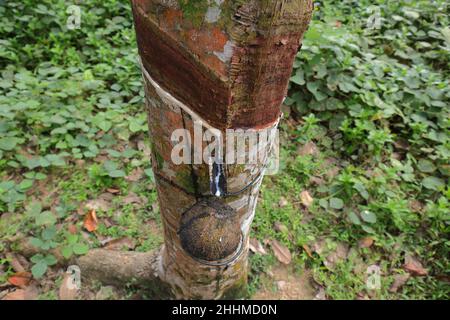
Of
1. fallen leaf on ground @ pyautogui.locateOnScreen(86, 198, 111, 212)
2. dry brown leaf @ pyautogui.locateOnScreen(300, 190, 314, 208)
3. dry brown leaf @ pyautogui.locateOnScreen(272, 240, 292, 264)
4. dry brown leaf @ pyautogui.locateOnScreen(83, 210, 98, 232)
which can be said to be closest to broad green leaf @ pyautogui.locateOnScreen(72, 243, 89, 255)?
dry brown leaf @ pyautogui.locateOnScreen(83, 210, 98, 232)

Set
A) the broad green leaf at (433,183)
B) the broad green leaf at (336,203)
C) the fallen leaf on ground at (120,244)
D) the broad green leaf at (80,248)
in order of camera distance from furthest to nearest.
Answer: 1. the broad green leaf at (433,183)
2. the broad green leaf at (336,203)
3. the fallen leaf on ground at (120,244)
4. the broad green leaf at (80,248)

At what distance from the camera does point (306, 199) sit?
2607mm

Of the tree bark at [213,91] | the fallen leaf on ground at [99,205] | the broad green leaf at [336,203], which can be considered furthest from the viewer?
the broad green leaf at [336,203]

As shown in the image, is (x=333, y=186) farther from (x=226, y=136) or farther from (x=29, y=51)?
(x=29, y=51)

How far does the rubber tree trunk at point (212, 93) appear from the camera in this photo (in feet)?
2.54

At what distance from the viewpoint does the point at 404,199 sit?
104 inches

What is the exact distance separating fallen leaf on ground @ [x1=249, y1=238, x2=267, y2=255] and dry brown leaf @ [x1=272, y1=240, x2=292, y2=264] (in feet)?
0.27

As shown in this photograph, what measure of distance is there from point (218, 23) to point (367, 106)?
99.1 inches

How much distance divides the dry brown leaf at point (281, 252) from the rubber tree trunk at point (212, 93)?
3.59 feet

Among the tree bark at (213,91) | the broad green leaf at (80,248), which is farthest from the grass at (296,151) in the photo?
the tree bark at (213,91)

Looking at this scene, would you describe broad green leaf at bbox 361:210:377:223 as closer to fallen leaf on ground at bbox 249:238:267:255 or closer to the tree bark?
fallen leaf on ground at bbox 249:238:267:255

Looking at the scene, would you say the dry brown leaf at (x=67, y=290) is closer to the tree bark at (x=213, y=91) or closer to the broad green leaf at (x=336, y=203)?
the tree bark at (x=213, y=91)

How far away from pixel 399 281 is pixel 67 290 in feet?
7.04
